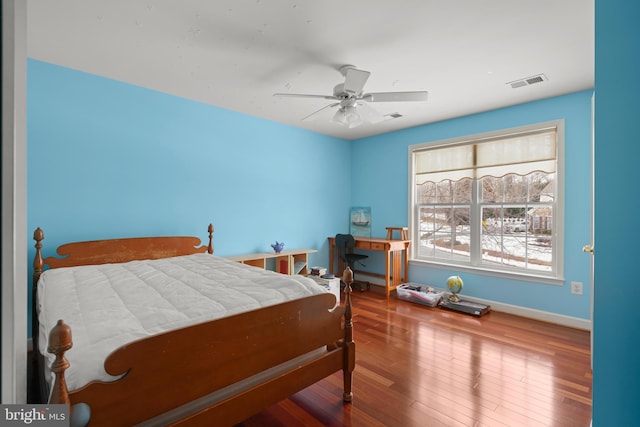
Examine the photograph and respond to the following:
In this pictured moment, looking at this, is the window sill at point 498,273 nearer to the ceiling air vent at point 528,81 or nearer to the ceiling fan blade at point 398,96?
the ceiling air vent at point 528,81

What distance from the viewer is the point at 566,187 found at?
3.21 meters

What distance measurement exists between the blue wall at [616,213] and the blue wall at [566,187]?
7.79 feet

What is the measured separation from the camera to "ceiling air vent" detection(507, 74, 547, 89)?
2.79 metres

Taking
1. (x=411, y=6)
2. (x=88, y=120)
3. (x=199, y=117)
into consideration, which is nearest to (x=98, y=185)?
(x=88, y=120)

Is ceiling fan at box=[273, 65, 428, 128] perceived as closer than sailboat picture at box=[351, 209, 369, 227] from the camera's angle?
Yes

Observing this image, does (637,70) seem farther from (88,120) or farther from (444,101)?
(88,120)

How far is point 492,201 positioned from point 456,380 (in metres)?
2.40

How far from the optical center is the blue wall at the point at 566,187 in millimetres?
3100

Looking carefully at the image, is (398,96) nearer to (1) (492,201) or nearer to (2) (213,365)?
(1) (492,201)

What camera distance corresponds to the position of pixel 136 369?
114cm

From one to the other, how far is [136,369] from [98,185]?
7.65ft

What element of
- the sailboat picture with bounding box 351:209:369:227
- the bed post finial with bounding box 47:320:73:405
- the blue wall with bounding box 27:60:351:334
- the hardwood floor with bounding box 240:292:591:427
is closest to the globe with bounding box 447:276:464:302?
the hardwood floor with bounding box 240:292:591:427

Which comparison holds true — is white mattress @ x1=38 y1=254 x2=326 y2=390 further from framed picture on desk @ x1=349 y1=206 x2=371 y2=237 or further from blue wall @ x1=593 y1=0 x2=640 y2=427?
framed picture on desk @ x1=349 y1=206 x2=371 y2=237

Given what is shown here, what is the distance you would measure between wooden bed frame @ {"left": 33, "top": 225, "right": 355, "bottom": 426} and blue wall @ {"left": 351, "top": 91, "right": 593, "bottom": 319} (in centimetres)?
260
